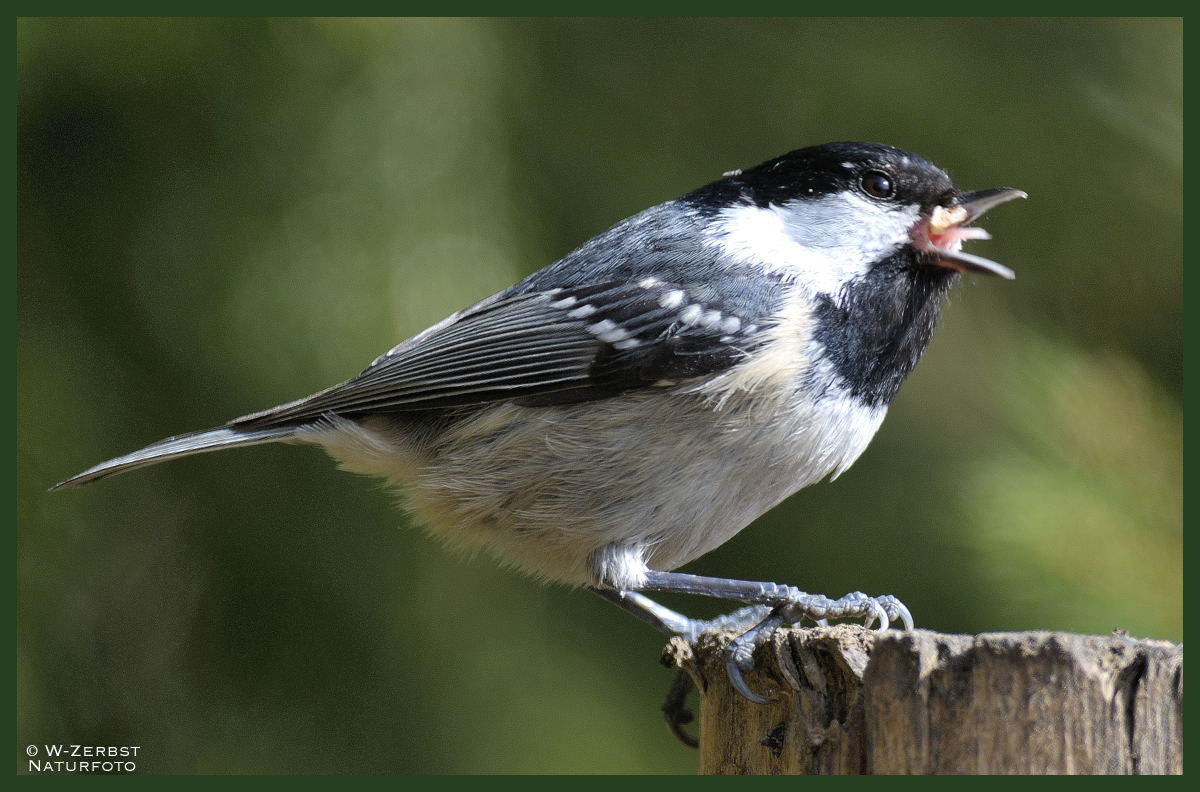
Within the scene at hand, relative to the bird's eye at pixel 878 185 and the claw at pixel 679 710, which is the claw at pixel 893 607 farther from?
the bird's eye at pixel 878 185

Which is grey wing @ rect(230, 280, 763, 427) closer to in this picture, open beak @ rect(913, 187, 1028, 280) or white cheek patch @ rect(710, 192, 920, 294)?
white cheek patch @ rect(710, 192, 920, 294)

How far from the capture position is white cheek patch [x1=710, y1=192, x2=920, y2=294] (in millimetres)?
1675

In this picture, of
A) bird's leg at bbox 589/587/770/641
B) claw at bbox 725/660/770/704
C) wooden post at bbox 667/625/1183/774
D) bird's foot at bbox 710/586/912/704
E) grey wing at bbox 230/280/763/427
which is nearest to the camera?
wooden post at bbox 667/625/1183/774

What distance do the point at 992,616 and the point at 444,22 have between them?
136 cm

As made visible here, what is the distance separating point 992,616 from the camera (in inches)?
68.6

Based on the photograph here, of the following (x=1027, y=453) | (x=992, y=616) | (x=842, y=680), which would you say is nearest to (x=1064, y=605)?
(x=992, y=616)

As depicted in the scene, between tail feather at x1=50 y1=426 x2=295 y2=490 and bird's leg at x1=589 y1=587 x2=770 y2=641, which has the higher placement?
tail feather at x1=50 y1=426 x2=295 y2=490

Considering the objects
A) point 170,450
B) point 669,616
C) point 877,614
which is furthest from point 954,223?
point 170,450

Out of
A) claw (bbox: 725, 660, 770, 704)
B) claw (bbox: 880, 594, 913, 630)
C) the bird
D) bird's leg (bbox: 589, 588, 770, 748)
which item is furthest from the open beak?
claw (bbox: 725, 660, 770, 704)

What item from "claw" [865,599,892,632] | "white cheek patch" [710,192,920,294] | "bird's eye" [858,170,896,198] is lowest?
"claw" [865,599,892,632]

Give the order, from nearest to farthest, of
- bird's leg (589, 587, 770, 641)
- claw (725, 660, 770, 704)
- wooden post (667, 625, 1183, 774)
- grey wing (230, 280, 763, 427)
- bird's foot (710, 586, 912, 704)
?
wooden post (667, 625, 1183, 774)
claw (725, 660, 770, 704)
bird's foot (710, 586, 912, 704)
grey wing (230, 280, 763, 427)
bird's leg (589, 587, 770, 641)

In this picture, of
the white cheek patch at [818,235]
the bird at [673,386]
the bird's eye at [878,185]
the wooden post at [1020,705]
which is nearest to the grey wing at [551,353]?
the bird at [673,386]

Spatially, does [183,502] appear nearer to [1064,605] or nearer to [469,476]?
[469,476]

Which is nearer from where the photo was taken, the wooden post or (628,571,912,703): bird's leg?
the wooden post
